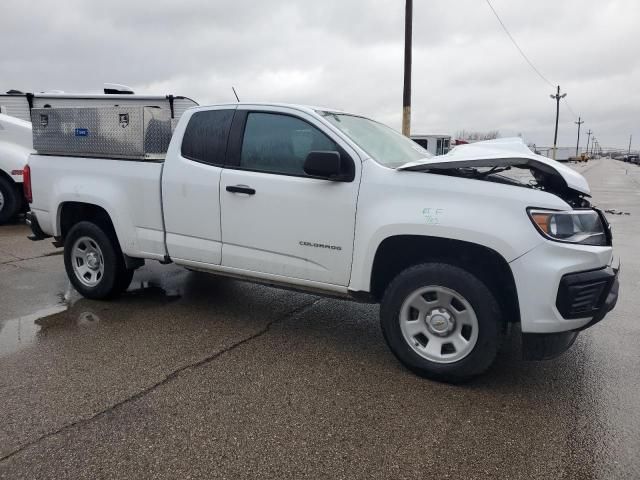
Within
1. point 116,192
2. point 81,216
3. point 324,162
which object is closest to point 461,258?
point 324,162

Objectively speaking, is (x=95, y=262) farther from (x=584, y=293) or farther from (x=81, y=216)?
(x=584, y=293)

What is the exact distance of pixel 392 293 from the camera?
133 inches

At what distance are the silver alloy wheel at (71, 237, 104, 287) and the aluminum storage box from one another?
35.6 inches

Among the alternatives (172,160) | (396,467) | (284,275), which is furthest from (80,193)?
(396,467)

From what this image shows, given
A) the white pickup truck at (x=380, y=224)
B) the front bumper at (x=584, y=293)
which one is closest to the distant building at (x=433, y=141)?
the white pickup truck at (x=380, y=224)

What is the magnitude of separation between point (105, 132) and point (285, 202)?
2136mm

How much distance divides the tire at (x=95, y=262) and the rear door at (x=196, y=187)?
0.77m

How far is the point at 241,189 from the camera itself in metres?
3.93

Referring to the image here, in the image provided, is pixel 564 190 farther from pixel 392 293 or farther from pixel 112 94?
pixel 112 94

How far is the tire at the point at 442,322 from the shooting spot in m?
3.13

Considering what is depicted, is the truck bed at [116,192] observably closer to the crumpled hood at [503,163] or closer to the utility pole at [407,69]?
the crumpled hood at [503,163]

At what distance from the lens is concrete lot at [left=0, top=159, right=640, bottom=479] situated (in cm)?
251

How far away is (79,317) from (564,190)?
4.19m

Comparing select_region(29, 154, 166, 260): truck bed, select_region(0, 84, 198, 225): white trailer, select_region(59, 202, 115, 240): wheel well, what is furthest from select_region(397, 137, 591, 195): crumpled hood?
select_region(0, 84, 198, 225): white trailer
